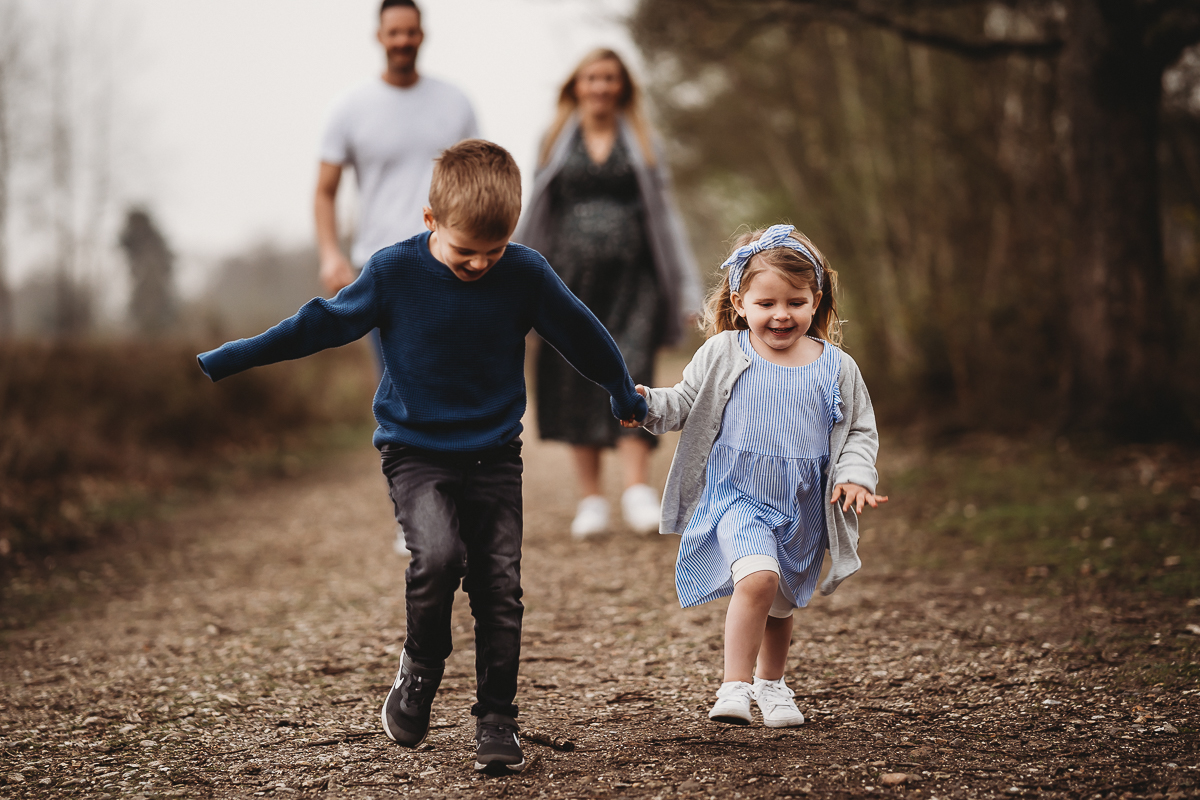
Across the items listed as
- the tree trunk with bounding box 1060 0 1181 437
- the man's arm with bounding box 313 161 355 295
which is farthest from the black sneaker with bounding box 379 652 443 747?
the tree trunk with bounding box 1060 0 1181 437

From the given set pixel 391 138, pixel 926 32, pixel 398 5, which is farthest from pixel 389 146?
pixel 926 32

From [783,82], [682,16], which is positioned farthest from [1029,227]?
[783,82]

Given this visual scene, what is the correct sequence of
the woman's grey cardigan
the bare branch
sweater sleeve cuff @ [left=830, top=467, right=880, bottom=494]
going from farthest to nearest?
the bare branch
the woman's grey cardigan
sweater sleeve cuff @ [left=830, top=467, right=880, bottom=494]

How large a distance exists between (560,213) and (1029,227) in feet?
→ 14.2

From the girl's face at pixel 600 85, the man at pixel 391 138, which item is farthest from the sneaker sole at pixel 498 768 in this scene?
the girl's face at pixel 600 85

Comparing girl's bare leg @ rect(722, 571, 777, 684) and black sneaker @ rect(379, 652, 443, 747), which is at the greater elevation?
girl's bare leg @ rect(722, 571, 777, 684)

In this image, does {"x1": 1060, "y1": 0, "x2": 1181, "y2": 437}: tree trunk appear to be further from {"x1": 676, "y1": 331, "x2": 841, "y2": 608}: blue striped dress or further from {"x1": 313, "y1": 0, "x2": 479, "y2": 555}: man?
{"x1": 676, "y1": 331, "x2": 841, "y2": 608}: blue striped dress

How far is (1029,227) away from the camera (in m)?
7.99

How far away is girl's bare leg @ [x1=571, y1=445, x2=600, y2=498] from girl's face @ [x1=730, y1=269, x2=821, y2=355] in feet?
8.77

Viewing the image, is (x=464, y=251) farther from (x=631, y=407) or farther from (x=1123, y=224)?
(x=1123, y=224)

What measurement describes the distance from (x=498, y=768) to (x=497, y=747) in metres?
0.05

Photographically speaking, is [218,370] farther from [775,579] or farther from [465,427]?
[775,579]

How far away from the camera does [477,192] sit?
2400 millimetres

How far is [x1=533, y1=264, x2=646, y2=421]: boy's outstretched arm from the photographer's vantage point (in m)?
2.68
